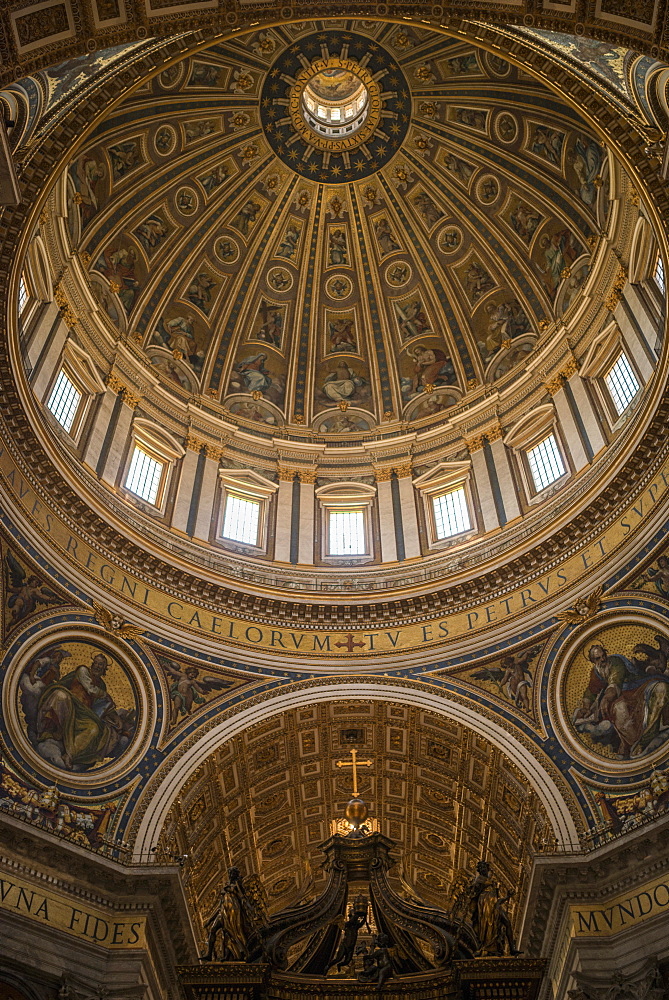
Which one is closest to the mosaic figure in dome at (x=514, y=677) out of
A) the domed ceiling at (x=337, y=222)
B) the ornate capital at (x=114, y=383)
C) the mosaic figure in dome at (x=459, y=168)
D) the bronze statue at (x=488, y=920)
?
the bronze statue at (x=488, y=920)

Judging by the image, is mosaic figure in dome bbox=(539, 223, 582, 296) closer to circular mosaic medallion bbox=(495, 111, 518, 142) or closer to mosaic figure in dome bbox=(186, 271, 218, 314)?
circular mosaic medallion bbox=(495, 111, 518, 142)

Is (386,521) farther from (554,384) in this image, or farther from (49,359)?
(49,359)

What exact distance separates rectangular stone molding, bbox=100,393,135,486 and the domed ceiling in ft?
9.30

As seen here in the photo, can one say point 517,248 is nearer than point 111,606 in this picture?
No

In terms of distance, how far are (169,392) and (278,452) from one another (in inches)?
159

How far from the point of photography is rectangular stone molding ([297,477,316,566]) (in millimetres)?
29516

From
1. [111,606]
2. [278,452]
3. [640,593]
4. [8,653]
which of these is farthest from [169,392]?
[640,593]

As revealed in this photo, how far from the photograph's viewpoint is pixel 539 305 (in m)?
32.7

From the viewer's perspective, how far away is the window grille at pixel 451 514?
29.5m

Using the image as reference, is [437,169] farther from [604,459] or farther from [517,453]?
[604,459]

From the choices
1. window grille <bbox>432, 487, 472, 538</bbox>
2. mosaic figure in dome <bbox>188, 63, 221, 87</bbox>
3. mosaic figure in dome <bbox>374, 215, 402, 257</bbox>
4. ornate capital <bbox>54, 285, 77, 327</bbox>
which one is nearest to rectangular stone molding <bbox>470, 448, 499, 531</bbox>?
window grille <bbox>432, 487, 472, 538</bbox>

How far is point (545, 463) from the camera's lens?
28938 millimetres

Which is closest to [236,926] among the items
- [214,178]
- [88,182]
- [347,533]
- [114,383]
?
[347,533]

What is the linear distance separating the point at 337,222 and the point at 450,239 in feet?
14.2
